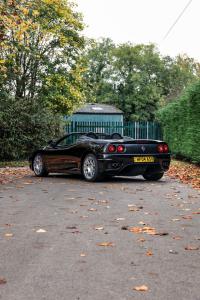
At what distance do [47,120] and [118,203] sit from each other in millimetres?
16435

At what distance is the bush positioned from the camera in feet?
76.3

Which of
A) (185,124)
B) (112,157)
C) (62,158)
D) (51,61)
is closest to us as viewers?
(112,157)

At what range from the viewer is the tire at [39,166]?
15.3 meters

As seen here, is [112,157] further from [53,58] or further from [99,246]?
[53,58]

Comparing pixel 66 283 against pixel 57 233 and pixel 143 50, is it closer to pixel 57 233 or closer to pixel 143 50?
pixel 57 233

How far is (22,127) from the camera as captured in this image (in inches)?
949

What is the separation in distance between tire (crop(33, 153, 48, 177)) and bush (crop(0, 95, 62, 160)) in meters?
7.76

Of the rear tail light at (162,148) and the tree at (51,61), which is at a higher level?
the tree at (51,61)

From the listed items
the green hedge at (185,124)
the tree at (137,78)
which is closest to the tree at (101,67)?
the tree at (137,78)

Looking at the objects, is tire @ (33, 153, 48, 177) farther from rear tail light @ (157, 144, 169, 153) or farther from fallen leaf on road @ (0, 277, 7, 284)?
fallen leaf on road @ (0, 277, 7, 284)

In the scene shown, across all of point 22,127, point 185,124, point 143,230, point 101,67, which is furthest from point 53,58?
point 101,67

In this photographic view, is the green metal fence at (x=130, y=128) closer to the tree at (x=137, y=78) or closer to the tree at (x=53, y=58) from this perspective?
the tree at (x=53, y=58)

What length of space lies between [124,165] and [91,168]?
89cm

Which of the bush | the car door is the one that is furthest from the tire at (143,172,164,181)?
the bush
